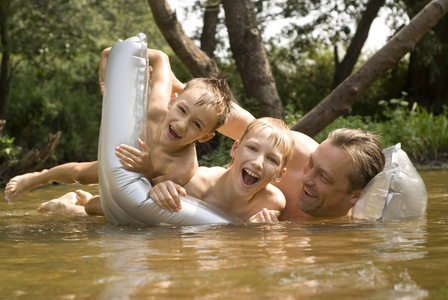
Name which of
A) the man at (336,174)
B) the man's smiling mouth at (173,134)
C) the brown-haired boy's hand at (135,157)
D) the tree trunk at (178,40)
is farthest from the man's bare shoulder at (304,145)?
the tree trunk at (178,40)

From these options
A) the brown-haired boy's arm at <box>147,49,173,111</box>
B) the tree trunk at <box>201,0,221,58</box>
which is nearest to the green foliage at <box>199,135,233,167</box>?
the tree trunk at <box>201,0,221,58</box>

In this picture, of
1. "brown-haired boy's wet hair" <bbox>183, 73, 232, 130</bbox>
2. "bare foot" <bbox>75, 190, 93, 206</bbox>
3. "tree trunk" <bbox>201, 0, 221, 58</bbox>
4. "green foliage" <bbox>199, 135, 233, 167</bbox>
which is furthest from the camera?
"tree trunk" <bbox>201, 0, 221, 58</bbox>

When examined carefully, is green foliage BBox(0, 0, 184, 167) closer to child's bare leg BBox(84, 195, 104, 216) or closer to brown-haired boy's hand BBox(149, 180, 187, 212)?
child's bare leg BBox(84, 195, 104, 216)

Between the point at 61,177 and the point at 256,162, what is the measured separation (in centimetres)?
176

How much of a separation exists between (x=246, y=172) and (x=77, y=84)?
12073 mm

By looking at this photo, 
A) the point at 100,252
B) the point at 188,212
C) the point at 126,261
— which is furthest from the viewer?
the point at 188,212

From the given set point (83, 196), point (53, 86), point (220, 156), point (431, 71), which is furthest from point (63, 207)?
point (431, 71)

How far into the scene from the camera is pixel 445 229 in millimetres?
3496

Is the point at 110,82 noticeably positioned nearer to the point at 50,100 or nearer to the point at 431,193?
the point at 431,193

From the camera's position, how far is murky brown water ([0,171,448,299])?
6.67 ft

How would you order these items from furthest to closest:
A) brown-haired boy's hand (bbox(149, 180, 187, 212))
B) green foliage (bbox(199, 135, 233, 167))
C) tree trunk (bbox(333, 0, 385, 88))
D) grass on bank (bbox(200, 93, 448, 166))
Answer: tree trunk (bbox(333, 0, 385, 88)) < grass on bank (bbox(200, 93, 448, 166)) < green foliage (bbox(199, 135, 233, 167)) < brown-haired boy's hand (bbox(149, 180, 187, 212))

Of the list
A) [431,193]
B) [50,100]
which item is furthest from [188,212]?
[50,100]

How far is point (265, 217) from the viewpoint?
4.00m

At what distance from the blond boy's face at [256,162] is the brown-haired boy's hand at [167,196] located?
14.5 inches
